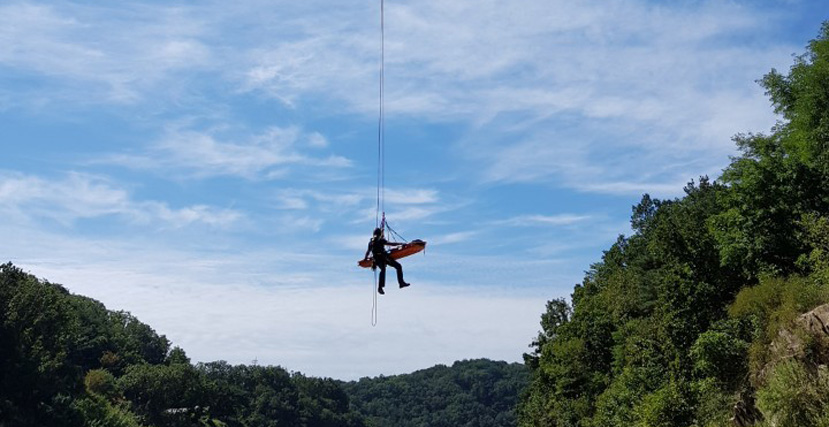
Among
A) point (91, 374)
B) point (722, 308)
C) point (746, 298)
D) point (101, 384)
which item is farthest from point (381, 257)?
point (91, 374)

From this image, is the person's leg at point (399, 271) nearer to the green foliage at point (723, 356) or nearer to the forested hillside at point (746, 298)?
the forested hillside at point (746, 298)

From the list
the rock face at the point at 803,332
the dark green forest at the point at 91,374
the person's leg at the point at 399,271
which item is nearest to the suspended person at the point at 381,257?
the person's leg at the point at 399,271

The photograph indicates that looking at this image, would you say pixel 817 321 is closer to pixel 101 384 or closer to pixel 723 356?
pixel 723 356

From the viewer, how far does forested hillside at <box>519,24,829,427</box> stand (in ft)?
105

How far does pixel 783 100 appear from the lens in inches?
2114

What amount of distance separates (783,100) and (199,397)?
11235cm

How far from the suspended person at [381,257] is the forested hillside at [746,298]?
1374 cm

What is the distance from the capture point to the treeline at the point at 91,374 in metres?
95.4

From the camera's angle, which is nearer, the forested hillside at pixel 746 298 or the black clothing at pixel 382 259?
the black clothing at pixel 382 259

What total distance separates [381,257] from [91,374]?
373ft

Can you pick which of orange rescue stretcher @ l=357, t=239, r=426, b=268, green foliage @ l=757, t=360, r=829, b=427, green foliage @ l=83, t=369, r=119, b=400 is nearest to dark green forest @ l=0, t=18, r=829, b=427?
green foliage @ l=757, t=360, r=829, b=427

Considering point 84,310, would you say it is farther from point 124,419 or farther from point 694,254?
point 694,254

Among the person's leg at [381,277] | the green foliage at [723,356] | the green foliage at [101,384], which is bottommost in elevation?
the green foliage at [723,356]

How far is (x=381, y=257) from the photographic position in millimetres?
28656
